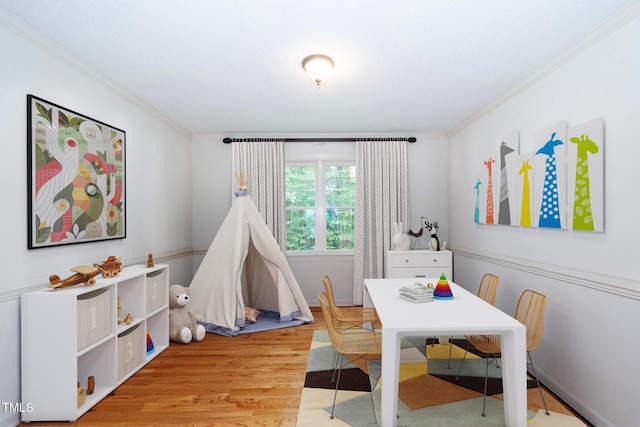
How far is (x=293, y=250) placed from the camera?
527cm

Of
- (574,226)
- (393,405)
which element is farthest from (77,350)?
(574,226)

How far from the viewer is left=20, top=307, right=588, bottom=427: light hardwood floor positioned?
2.35m

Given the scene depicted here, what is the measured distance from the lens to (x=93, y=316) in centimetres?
249

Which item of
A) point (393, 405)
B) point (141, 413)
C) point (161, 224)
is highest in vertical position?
point (161, 224)

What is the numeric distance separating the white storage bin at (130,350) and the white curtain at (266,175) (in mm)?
2265

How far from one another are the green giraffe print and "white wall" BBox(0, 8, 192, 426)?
357 cm

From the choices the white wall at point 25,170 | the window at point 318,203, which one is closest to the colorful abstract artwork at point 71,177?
the white wall at point 25,170

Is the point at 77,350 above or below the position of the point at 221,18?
below

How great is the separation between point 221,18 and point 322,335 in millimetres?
3089

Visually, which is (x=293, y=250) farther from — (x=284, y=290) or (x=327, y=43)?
(x=327, y=43)

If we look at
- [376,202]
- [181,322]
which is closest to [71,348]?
[181,322]

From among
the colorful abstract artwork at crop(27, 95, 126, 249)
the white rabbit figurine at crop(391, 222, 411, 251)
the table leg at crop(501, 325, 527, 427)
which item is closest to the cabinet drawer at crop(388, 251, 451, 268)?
the white rabbit figurine at crop(391, 222, 411, 251)

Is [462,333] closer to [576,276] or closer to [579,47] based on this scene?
[576,276]

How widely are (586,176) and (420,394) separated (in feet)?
6.06
